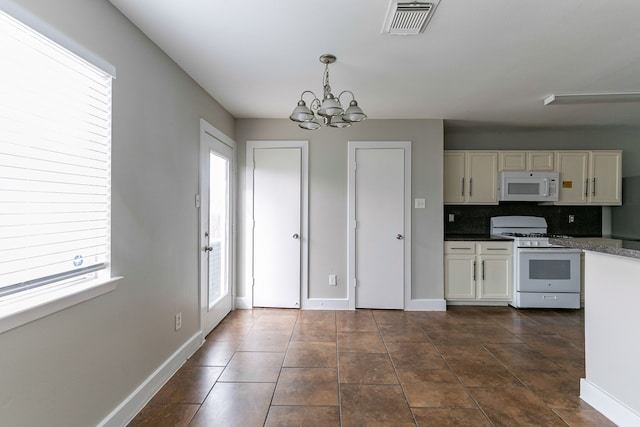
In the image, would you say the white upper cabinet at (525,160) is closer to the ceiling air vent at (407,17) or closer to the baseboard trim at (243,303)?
the ceiling air vent at (407,17)

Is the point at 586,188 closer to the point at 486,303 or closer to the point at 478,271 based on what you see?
the point at 478,271

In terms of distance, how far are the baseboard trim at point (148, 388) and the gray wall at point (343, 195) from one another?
55.8 inches

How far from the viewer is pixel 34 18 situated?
1.31 meters

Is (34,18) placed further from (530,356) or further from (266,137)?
(530,356)

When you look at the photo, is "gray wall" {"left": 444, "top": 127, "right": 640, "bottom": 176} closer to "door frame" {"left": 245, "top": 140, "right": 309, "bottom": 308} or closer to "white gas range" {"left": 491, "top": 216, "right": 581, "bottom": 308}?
"white gas range" {"left": 491, "top": 216, "right": 581, "bottom": 308}

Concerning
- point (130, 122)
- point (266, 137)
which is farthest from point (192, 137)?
point (266, 137)

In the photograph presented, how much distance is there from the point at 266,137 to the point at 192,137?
4.38ft

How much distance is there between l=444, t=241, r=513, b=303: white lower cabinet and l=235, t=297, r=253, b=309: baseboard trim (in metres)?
2.50

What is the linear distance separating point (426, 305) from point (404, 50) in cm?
295

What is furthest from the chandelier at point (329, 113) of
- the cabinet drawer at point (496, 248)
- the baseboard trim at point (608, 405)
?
the cabinet drawer at point (496, 248)

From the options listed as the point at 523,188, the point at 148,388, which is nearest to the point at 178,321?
the point at 148,388

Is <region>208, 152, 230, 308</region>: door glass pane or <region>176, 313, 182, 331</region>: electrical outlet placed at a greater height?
<region>208, 152, 230, 308</region>: door glass pane

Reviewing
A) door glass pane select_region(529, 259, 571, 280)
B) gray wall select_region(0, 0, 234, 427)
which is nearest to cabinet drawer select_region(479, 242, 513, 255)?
door glass pane select_region(529, 259, 571, 280)

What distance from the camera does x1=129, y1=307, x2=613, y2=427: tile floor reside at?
6.39 feet
